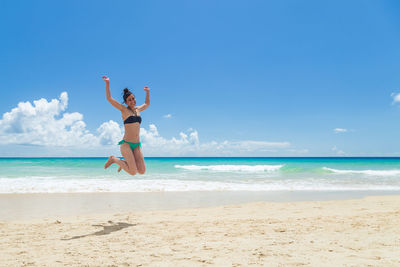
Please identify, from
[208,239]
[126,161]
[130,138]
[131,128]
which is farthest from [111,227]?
[208,239]

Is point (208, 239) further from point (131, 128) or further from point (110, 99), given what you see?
point (110, 99)

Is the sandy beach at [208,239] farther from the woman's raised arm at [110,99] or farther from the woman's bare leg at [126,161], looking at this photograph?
the woman's raised arm at [110,99]

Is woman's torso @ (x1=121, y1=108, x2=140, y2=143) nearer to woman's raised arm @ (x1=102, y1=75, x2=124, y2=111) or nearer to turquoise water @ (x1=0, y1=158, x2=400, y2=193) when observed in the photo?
woman's raised arm @ (x1=102, y1=75, x2=124, y2=111)

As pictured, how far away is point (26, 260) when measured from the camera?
3.86 meters

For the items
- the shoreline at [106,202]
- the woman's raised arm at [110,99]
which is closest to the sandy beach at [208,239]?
the shoreline at [106,202]

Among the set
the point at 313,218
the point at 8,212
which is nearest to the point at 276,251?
the point at 313,218

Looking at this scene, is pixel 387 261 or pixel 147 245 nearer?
pixel 387 261

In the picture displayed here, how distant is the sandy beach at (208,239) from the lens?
12.2ft

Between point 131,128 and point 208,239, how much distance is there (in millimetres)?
2893

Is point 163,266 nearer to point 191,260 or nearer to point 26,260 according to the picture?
point 191,260

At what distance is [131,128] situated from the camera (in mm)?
6145

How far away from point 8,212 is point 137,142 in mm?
4641

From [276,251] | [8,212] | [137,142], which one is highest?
[137,142]

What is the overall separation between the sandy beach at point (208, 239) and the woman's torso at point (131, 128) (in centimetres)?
185
